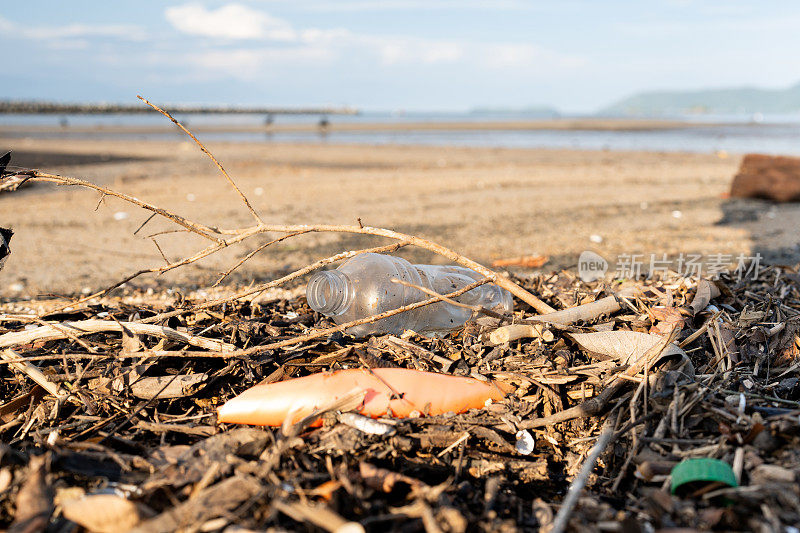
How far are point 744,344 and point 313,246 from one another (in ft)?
14.1

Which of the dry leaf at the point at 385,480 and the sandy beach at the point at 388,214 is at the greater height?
the sandy beach at the point at 388,214

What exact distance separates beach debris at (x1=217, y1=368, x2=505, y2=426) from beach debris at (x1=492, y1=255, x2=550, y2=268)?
3063 mm

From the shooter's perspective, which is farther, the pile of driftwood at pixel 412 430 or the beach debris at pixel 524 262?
the beach debris at pixel 524 262

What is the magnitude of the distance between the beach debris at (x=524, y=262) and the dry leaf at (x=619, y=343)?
2.81 metres

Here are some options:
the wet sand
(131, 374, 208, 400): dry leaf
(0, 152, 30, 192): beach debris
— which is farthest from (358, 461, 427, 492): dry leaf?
the wet sand

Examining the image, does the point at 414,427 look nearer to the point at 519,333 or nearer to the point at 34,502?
the point at 519,333

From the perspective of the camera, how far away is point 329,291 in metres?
2.26

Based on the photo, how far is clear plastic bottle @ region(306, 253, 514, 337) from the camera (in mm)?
2258

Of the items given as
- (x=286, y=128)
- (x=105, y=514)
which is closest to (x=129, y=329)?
(x=105, y=514)

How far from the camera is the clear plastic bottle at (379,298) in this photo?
226cm

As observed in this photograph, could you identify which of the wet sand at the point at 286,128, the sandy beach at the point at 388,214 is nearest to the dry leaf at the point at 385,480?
the sandy beach at the point at 388,214

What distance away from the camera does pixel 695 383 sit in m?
1.94

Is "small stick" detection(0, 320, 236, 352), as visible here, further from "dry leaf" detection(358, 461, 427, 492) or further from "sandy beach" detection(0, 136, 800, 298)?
"dry leaf" detection(358, 461, 427, 492)

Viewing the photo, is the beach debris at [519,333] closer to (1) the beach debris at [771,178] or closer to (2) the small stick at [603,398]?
(2) the small stick at [603,398]
